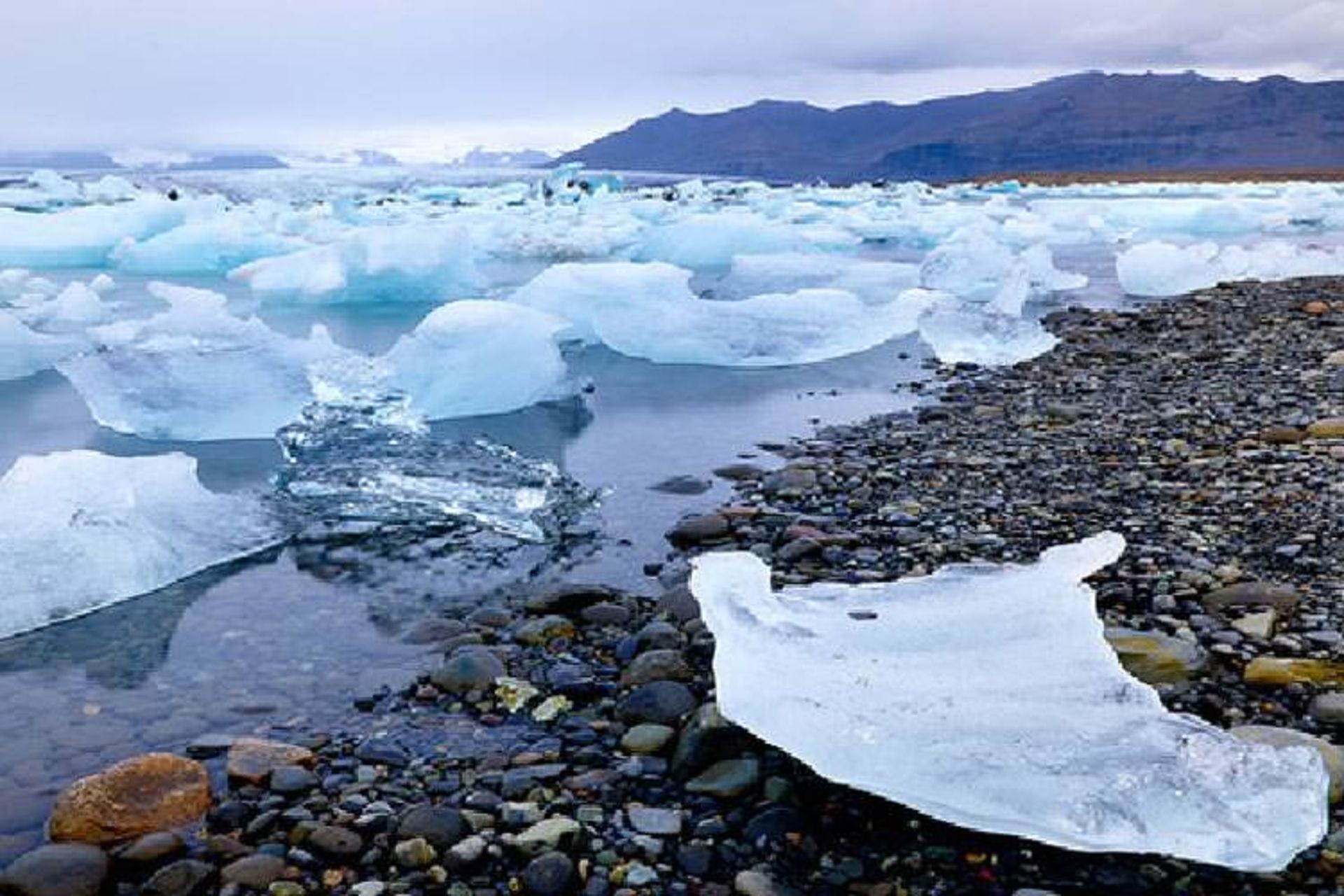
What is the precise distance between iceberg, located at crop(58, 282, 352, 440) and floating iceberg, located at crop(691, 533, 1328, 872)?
3.62 meters

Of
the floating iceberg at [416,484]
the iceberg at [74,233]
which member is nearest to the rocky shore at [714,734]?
the floating iceberg at [416,484]

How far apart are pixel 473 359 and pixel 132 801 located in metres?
3.85

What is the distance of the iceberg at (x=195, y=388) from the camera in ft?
17.5

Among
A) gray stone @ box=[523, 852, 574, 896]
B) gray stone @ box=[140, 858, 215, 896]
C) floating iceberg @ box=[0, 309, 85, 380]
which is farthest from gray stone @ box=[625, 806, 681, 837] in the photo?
floating iceberg @ box=[0, 309, 85, 380]

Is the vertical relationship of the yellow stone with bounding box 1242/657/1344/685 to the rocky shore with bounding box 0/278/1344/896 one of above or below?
above

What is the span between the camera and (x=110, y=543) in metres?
3.29

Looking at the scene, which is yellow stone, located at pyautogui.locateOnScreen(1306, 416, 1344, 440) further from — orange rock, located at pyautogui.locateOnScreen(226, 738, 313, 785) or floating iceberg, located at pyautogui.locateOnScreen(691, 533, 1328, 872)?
orange rock, located at pyautogui.locateOnScreen(226, 738, 313, 785)

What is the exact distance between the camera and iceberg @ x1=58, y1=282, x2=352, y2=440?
5.34 m

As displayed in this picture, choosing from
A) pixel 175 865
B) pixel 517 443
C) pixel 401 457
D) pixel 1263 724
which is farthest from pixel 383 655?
pixel 517 443

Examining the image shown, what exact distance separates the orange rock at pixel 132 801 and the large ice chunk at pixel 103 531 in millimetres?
1081

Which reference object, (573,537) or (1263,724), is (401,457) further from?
(1263,724)

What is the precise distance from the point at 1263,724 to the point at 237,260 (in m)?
14.0

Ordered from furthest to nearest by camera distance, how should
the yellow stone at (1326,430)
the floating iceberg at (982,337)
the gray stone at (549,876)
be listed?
the floating iceberg at (982,337)
the yellow stone at (1326,430)
the gray stone at (549,876)

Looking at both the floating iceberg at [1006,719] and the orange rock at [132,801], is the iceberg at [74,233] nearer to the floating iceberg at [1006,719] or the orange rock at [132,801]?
the orange rock at [132,801]
